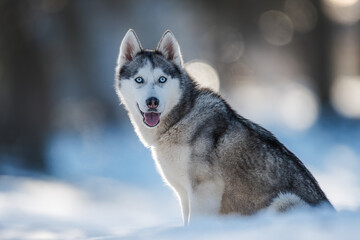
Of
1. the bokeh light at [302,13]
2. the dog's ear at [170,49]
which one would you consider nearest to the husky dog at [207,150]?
the dog's ear at [170,49]

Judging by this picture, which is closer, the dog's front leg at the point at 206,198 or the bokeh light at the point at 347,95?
the dog's front leg at the point at 206,198

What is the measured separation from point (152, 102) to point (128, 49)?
39.3 inches

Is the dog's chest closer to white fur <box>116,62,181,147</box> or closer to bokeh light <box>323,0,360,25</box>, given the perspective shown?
white fur <box>116,62,181,147</box>

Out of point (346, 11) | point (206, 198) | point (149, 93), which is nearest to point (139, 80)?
point (149, 93)

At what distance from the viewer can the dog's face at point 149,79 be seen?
543 centimetres

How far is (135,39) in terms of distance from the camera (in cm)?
594

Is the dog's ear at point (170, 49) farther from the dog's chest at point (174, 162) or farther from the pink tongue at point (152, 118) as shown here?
the dog's chest at point (174, 162)

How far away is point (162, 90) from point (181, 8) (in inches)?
738

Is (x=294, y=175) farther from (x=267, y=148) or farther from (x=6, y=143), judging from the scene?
(x=6, y=143)

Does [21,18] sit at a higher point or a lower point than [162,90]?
higher

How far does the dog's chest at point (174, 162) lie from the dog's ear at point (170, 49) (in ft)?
3.59

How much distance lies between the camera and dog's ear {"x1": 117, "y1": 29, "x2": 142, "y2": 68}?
596cm

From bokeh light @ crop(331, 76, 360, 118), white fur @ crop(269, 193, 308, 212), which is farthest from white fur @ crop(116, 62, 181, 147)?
bokeh light @ crop(331, 76, 360, 118)

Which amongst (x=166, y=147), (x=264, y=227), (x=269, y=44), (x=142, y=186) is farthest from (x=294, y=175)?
(x=269, y=44)
